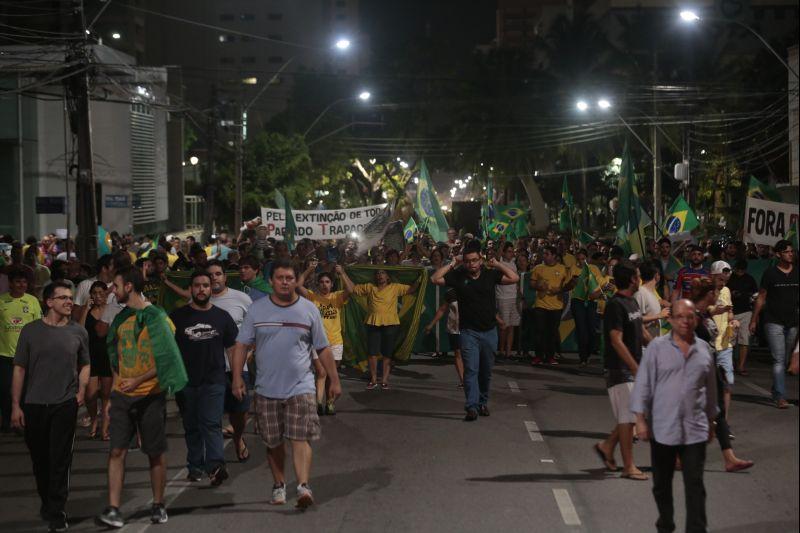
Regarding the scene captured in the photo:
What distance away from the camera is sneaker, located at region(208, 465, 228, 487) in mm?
9008

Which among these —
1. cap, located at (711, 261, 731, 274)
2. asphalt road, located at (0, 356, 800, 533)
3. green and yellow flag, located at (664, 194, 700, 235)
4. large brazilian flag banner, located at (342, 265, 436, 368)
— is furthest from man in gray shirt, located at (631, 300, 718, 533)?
green and yellow flag, located at (664, 194, 700, 235)

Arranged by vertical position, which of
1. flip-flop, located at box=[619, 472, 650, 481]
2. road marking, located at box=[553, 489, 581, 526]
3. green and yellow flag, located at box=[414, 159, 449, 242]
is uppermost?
green and yellow flag, located at box=[414, 159, 449, 242]

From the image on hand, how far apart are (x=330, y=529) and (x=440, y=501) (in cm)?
109

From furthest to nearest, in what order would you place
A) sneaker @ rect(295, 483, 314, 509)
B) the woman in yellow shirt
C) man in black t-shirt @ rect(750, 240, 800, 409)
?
the woman in yellow shirt, man in black t-shirt @ rect(750, 240, 800, 409), sneaker @ rect(295, 483, 314, 509)

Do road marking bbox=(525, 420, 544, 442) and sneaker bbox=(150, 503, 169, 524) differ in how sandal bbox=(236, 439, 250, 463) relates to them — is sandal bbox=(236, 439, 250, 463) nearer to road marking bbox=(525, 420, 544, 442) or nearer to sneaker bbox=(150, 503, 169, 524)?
sneaker bbox=(150, 503, 169, 524)

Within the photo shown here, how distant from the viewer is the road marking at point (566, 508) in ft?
25.4

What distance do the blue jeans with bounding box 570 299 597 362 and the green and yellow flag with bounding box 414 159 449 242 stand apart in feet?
24.2

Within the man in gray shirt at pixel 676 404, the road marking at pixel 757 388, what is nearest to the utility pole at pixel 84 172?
the road marking at pixel 757 388

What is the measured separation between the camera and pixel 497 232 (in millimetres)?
36688

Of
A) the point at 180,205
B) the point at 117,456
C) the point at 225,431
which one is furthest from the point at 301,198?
the point at 117,456

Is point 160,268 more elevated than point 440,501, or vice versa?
point 160,268

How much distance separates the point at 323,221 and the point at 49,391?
14446 millimetres

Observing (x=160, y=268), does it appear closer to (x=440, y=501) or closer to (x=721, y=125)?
(x=440, y=501)

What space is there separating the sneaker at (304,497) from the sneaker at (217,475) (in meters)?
1.08
